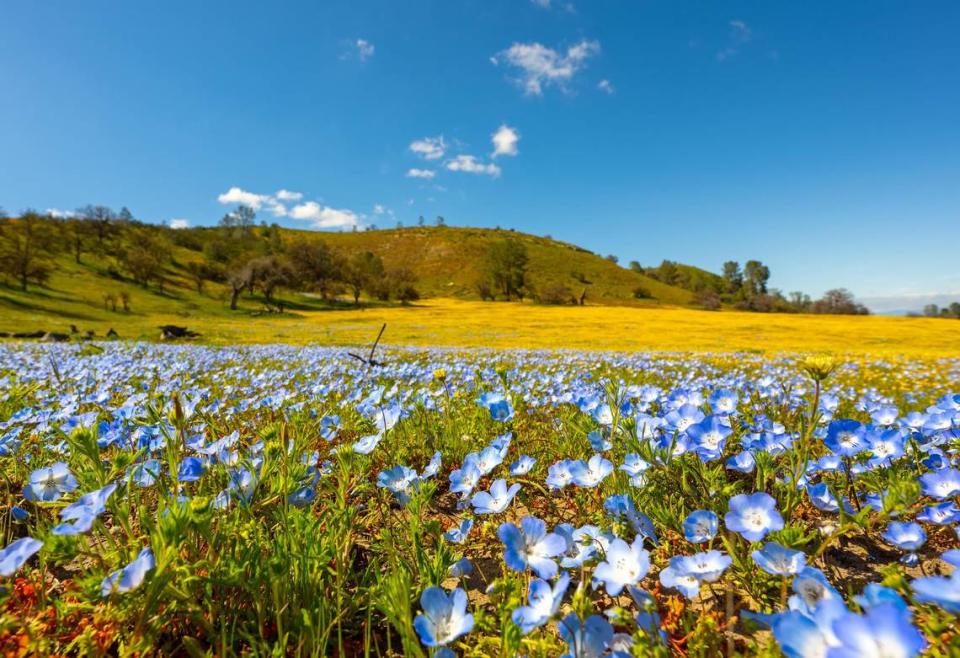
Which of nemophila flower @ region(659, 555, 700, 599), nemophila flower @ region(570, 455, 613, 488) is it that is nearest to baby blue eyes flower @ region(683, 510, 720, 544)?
nemophila flower @ region(659, 555, 700, 599)

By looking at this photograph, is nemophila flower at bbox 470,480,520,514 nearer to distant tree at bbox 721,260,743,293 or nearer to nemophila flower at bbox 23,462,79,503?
nemophila flower at bbox 23,462,79,503

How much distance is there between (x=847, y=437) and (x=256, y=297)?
6830cm

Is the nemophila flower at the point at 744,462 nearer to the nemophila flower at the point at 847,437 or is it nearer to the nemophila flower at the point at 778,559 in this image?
the nemophila flower at the point at 847,437

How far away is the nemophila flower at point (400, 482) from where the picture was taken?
1.94m

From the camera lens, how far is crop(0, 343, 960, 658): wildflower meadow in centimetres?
120

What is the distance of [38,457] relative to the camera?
2773 millimetres

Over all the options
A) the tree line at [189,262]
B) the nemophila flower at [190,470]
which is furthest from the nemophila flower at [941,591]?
the tree line at [189,262]

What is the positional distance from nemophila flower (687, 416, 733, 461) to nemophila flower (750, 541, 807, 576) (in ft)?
1.98

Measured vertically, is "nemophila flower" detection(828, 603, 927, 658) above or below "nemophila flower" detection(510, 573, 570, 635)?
above

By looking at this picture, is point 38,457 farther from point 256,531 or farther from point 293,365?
point 293,365

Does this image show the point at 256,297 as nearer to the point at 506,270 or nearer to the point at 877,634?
the point at 506,270

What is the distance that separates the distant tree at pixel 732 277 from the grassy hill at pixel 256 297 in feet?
64.4

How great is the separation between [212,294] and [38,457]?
2651 inches

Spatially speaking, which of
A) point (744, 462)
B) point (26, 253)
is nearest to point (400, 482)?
point (744, 462)
